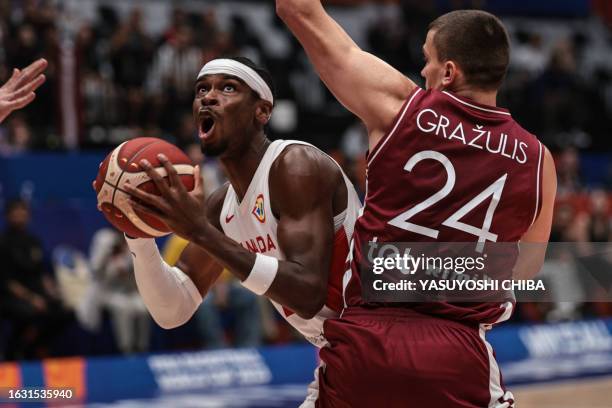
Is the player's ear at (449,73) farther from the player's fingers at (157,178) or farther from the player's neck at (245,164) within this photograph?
the player's fingers at (157,178)

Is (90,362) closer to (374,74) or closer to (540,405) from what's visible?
(540,405)

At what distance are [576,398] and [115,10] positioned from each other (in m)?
8.99

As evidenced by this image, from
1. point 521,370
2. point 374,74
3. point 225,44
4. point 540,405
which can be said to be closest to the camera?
point 374,74

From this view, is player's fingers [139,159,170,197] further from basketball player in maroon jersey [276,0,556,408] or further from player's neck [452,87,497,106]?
player's neck [452,87,497,106]

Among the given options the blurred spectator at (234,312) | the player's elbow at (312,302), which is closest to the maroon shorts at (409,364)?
the player's elbow at (312,302)

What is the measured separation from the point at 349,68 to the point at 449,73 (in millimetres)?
376

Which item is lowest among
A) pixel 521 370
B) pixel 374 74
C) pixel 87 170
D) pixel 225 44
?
pixel 521 370

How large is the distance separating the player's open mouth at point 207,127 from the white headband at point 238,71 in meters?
0.22

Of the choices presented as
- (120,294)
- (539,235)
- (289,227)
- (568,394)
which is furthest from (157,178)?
(568,394)

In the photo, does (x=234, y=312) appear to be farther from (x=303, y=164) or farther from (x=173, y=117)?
(x=303, y=164)

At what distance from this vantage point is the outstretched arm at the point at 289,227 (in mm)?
3217

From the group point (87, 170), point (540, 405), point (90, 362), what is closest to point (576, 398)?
point (540, 405)

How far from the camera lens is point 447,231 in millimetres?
3494

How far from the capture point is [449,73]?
362 centimetres
